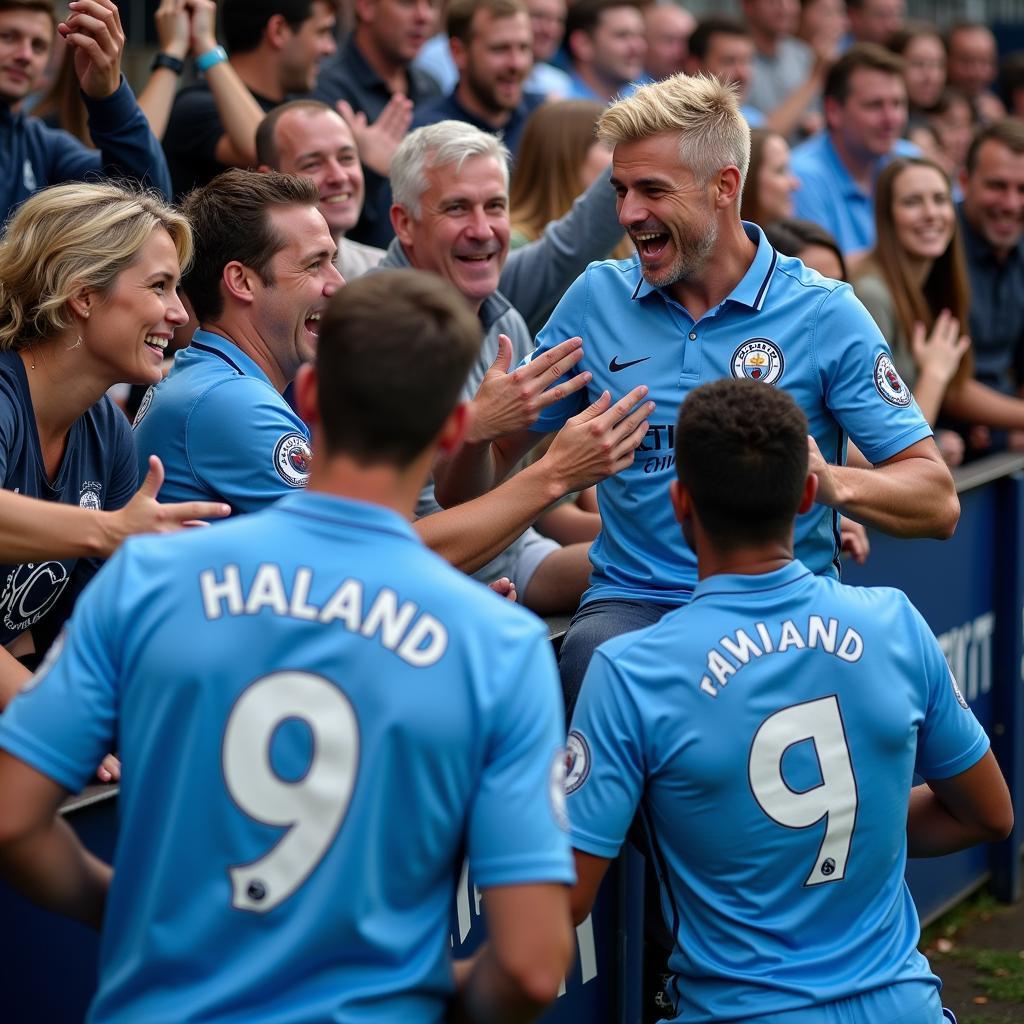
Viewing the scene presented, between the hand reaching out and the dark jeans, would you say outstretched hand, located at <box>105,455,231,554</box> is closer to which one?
the dark jeans

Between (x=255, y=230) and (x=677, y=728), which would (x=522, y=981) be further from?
(x=255, y=230)

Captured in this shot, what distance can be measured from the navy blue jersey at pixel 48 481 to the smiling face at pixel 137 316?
168 mm

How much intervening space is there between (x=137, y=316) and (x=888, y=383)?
174 cm

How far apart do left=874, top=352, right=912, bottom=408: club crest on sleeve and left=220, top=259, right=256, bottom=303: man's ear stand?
1.52 meters

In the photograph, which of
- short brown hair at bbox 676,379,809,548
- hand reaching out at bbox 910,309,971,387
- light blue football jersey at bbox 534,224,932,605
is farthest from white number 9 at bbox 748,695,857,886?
hand reaching out at bbox 910,309,971,387

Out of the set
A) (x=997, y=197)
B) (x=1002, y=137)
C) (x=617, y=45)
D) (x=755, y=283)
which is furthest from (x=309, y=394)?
(x=617, y=45)

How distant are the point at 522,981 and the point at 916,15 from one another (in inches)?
613

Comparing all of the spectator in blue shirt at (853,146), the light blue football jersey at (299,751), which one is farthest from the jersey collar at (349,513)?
the spectator in blue shirt at (853,146)

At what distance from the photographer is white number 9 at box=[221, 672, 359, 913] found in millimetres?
2008

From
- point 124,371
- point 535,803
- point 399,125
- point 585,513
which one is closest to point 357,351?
point 535,803

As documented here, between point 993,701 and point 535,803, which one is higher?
point 535,803

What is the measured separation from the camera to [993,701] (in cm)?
598

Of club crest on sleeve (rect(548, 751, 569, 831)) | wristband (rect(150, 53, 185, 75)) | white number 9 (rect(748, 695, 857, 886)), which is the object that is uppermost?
wristband (rect(150, 53, 185, 75))

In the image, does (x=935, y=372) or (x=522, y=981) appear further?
(x=935, y=372)
